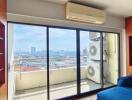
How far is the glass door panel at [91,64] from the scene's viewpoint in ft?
14.8

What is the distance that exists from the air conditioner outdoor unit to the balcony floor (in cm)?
210

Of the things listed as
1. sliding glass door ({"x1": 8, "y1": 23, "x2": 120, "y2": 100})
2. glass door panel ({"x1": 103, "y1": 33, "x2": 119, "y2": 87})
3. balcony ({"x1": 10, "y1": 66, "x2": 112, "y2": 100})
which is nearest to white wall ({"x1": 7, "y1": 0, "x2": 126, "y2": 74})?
sliding glass door ({"x1": 8, "y1": 23, "x2": 120, "y2": 100})

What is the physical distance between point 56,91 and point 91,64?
150 cm

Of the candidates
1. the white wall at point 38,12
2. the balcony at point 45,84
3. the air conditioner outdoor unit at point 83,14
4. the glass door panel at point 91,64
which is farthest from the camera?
the glass door panel at point 91,64

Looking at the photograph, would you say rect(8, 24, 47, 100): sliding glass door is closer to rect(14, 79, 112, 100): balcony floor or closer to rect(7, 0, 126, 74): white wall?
rect(14, 79, 112, 100): balcony floor

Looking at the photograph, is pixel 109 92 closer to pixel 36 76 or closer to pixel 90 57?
pixel 90 57

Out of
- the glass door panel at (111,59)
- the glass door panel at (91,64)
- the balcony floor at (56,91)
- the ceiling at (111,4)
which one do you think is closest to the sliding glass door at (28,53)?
the balcony floor at (56,91)

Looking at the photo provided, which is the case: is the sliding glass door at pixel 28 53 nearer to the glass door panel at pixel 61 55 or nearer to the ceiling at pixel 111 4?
the glass door panel at pixel 61 55

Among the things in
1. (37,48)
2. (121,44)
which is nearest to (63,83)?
(37,48)

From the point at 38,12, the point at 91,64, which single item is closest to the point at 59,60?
the point at 91,64

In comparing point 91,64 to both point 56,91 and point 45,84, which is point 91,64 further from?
point 45,84

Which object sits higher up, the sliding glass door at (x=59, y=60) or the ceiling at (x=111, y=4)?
the ceiling at (x=111, y=4)

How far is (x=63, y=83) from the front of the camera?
15.7ft

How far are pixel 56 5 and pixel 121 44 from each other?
2872mm
